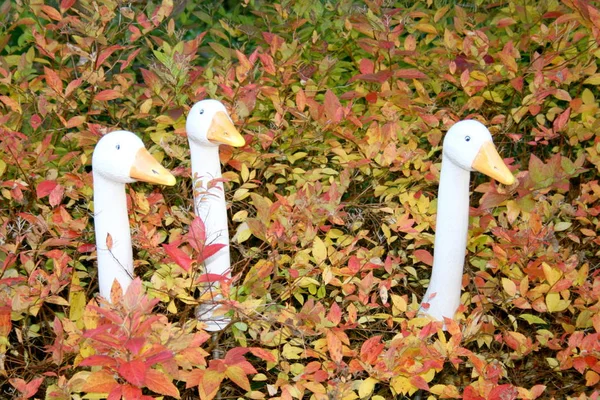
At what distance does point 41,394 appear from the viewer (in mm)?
1771

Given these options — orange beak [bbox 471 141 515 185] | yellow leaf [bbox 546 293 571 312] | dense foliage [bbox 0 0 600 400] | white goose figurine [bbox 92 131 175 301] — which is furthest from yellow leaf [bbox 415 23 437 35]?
white goose figurine [bbox 92 131 175 301]

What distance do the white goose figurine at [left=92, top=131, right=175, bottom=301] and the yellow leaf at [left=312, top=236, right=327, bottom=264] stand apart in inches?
15.0

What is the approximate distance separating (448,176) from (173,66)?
789 mm

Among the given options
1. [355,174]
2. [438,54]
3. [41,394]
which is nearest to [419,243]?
[355,174]

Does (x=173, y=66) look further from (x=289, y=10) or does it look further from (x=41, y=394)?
(x=41, y=394)

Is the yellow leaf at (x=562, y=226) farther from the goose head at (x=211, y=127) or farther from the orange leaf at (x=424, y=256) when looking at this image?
the goose head at (x=211, y=127)

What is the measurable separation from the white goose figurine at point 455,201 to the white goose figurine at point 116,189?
54 cm

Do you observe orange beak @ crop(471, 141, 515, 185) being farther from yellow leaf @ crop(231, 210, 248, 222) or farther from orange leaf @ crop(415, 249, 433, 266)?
yellow leaf @ crop(231, 210, 248, 222)

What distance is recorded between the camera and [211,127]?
1762mm

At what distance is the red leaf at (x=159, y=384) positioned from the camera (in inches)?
58.4

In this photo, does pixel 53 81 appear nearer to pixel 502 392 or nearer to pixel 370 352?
pixel 370 352

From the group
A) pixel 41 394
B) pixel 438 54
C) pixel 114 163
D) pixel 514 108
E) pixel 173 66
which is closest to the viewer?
pixel 114 163

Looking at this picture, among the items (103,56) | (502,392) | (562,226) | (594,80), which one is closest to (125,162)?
(103,56)

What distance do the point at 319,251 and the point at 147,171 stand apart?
434mm
